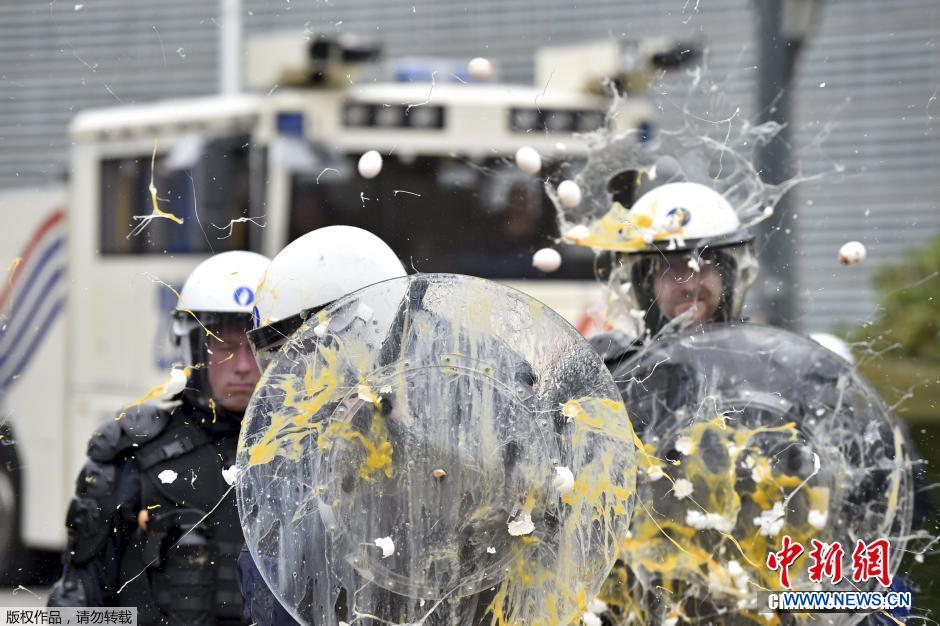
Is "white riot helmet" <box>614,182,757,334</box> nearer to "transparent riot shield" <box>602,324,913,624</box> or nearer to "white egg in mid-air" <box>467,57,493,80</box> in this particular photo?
"transparent riot shield" <box>602,324,913,624</box>

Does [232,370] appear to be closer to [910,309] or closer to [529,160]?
[529,160]

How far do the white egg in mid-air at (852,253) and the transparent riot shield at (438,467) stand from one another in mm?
980

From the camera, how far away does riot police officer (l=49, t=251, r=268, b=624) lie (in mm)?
2994

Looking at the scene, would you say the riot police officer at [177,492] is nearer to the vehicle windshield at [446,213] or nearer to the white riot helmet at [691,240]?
the vehicle windshield at [446,213]

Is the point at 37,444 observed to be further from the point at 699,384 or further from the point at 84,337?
the point at 699,384

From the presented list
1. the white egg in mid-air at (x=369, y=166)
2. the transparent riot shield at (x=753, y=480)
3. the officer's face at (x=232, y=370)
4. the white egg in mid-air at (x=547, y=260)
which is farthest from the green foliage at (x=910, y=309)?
the officer's face at (x=232, y=370)

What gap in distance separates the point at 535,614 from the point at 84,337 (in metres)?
6.13

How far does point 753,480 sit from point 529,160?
0.95m

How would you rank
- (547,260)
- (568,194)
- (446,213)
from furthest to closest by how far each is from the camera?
(446,213)
(547,260)
(568,194)

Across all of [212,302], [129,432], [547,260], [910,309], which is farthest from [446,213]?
[910,309]

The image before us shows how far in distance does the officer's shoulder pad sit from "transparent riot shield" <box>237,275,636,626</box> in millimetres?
868

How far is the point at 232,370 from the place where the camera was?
10.4 ft

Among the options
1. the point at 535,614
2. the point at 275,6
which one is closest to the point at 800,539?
the point at 535,614

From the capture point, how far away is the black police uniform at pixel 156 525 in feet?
9.79
